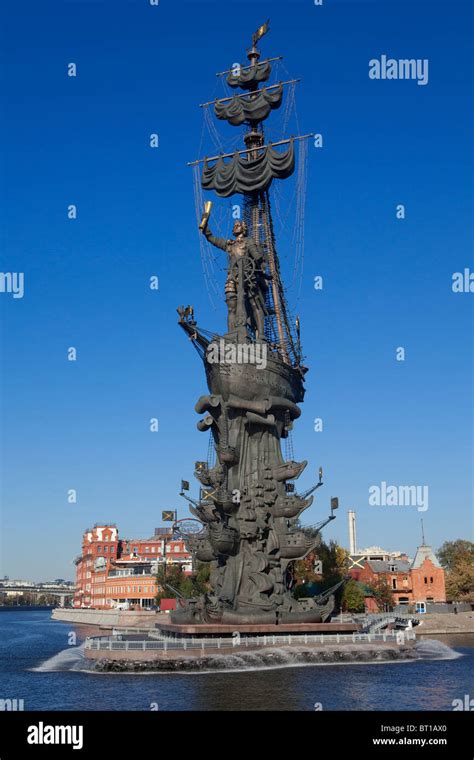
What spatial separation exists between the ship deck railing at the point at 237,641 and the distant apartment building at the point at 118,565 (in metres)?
78.7

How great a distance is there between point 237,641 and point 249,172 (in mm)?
43153

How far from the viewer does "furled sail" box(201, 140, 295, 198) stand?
7038 centimetres

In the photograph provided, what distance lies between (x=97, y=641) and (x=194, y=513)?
1560 centimetres

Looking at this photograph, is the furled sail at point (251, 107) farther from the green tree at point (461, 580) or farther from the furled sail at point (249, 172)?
the green tree at point (461, 580)

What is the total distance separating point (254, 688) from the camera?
1465 inches

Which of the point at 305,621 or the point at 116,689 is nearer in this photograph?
the point at 116,689

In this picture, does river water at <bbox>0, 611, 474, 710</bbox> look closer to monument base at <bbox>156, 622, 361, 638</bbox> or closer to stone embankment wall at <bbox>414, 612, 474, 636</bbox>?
monument base at <bbox>156, 622, 361, 638</bbox>

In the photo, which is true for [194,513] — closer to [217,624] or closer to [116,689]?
[217,624]

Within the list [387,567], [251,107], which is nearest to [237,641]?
[251,107]

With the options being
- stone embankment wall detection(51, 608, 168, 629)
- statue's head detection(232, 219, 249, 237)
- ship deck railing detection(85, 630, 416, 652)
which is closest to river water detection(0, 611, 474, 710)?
ship deck railing detection(85, 630, 416, 652)

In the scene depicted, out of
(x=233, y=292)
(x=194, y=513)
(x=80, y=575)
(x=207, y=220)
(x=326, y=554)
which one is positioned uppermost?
(x=207, y=220)
